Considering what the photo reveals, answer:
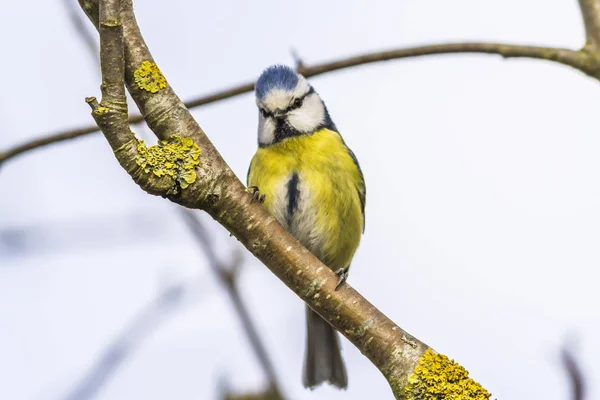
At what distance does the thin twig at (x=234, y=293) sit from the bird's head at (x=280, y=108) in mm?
950

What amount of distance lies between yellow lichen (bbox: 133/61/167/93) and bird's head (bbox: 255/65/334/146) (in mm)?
1645

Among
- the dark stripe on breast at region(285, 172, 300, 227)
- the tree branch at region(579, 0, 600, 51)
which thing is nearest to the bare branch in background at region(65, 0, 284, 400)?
the dark stripe on breast at region(285, 172, 300, 227)

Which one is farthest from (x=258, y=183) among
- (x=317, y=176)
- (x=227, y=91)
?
(x=227, y=91)

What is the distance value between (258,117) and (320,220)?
29.7 inches

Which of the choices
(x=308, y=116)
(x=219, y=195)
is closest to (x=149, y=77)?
(x=219, y=195)

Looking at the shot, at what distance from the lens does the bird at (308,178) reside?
3686 millimetres

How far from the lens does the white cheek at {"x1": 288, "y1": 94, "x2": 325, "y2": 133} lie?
12.8ft

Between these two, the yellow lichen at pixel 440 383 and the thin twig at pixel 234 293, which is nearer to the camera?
the yellow lichen at pixel 440 383

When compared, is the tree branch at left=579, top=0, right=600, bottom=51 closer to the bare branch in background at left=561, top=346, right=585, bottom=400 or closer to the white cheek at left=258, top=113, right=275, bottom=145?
the bare branch in background at left=561, top=346, right=585, bottom=400

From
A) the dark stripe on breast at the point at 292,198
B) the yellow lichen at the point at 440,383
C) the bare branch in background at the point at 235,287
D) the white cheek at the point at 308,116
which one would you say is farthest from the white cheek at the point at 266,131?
the yellow lichen at the point at 440,383

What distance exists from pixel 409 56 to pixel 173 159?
0.83 meters

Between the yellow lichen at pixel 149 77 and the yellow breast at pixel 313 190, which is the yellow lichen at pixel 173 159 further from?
the yellow breast at pixel 313 190

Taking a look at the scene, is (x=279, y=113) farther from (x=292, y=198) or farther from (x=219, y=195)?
(x=219, y=195)

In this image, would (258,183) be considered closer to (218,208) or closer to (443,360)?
(218,208)
